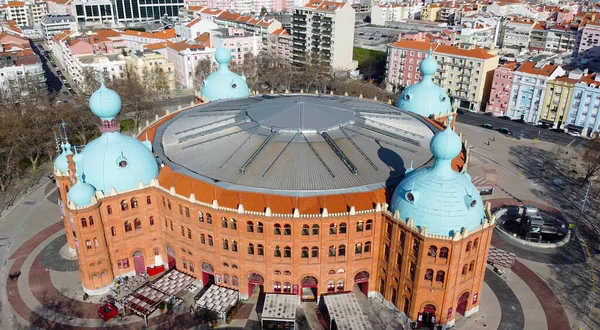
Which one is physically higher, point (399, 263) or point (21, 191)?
point (399, 263)

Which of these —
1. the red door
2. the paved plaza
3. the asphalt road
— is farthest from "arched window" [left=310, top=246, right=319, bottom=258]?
the asphalt road

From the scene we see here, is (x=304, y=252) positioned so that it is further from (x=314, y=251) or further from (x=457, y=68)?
(x=457, y=68)

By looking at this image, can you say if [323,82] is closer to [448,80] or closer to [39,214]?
[448,80]

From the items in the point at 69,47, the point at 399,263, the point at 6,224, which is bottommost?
the point at 6,224

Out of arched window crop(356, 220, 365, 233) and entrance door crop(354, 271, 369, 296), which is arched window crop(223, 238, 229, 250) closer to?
arched window crop(356, 220, 365, 233)

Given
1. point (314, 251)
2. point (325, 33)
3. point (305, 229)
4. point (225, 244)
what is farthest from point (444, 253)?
point (325, 33)

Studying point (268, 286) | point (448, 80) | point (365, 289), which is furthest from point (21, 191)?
point (448, 80)
